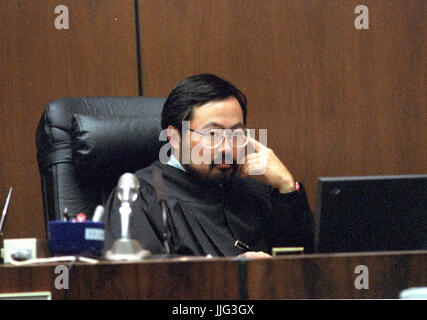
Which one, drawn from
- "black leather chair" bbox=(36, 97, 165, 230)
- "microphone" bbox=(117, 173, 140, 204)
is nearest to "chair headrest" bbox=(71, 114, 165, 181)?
"black leather chair" bbox=(36, 97, 165, 230)

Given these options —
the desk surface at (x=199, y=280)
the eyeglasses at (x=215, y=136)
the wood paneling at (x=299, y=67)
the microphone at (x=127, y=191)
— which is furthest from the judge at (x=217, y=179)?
the desk surface at (x=199, y=280)

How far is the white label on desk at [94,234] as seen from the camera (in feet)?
4.54

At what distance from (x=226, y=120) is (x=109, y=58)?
26.6 inches

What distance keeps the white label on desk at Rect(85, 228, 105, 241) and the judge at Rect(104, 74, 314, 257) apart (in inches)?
25.2

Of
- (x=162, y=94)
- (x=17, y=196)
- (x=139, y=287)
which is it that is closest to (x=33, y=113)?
(x=17, y=196)

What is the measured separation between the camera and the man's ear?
2.16m

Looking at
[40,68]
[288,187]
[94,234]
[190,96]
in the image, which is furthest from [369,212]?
[40,68]

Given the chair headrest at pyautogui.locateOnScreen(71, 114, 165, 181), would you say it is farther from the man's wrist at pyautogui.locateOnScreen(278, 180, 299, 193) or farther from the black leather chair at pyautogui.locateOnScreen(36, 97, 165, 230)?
the man's wrist at pyautogui.locateOnScreen(278, 180, 299, 193)

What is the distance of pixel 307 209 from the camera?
2172 millimetres

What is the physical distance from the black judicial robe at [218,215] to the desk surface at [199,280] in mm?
757

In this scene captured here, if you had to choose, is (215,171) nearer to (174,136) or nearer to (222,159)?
(222,159)

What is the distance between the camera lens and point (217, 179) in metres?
2.14

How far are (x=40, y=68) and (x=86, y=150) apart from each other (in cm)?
64

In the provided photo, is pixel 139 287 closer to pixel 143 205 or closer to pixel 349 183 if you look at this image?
pixel 349 183
